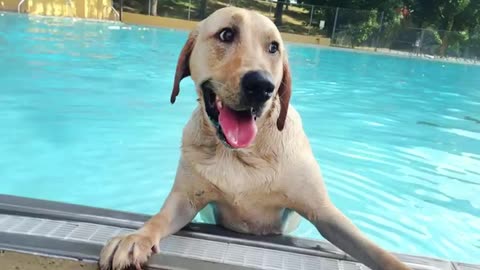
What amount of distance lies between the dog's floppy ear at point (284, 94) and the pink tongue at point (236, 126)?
28 centimetres

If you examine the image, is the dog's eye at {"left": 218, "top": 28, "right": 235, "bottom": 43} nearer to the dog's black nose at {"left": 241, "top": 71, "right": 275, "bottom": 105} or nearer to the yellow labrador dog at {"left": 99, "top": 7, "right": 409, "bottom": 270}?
the yellow labrador dog at {"left": 99, "top": 7, "right": 409, "bottom": 270}

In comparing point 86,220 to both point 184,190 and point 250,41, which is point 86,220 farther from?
point 250,41

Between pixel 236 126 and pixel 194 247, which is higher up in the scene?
pixel 236 126

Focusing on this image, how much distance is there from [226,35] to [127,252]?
1085 millimetres

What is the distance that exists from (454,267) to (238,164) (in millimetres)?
1009

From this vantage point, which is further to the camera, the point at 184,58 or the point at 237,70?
the point at 184,58

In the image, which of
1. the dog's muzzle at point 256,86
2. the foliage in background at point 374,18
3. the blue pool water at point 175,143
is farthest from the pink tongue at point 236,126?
the foliage in background at point 374,18

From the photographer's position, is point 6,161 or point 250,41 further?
point 6,161

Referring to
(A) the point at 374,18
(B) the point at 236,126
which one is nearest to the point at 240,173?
(B) the point at 236,126

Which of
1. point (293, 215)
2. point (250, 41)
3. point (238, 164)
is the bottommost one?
point (293, 215)

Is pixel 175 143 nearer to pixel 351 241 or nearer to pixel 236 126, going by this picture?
pixel 236 126

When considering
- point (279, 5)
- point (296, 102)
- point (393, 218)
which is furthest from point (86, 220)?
point (279, 5)

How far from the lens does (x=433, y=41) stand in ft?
91.0

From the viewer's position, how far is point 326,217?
8.20ft
